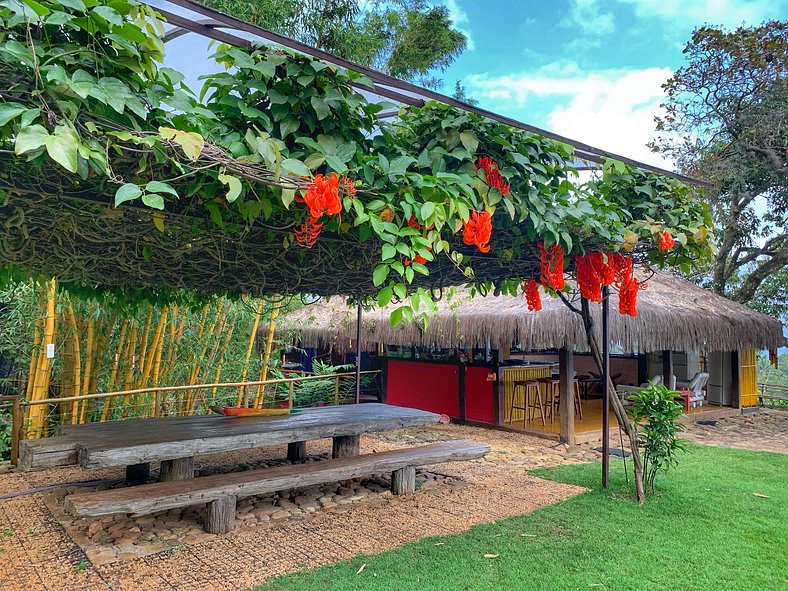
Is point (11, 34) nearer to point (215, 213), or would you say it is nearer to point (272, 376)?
point (215, 213)

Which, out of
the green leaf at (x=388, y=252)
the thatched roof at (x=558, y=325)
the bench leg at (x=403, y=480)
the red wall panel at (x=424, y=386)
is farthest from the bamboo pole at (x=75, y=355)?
the red wall panel at (x=424, y=386)

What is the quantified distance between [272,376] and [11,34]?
24.7ft

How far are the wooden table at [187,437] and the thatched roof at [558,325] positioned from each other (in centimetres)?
224

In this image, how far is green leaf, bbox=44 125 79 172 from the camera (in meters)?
1.40

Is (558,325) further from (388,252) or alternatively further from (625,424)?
(388,252)

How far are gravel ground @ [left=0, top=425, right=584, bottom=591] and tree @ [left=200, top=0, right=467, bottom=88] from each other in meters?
6.55

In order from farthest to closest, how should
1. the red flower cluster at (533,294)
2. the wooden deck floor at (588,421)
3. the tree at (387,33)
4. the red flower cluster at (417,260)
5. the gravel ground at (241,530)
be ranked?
the tree at (387,33) < the wooden deck floor at (588,421) < the red flower cluster at (533,294) < the gravel ground at (241,530) < the red flower cluster at (417,260)

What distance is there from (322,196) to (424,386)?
25.0 feet

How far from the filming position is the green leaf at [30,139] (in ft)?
4.45

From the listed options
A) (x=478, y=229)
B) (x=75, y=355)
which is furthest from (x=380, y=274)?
(x=75, y=355)

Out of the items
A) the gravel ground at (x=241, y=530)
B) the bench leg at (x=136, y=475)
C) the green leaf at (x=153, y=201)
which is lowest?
the gravel ground at (x=241, y=530)

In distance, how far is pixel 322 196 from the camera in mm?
1949

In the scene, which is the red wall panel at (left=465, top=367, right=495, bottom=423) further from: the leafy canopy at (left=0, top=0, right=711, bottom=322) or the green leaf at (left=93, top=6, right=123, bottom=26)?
the green leaf at (left=93, top=6, right=123, bottom=26)

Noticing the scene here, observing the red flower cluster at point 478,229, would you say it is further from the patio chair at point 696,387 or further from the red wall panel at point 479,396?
the patio chair at point 696,387
